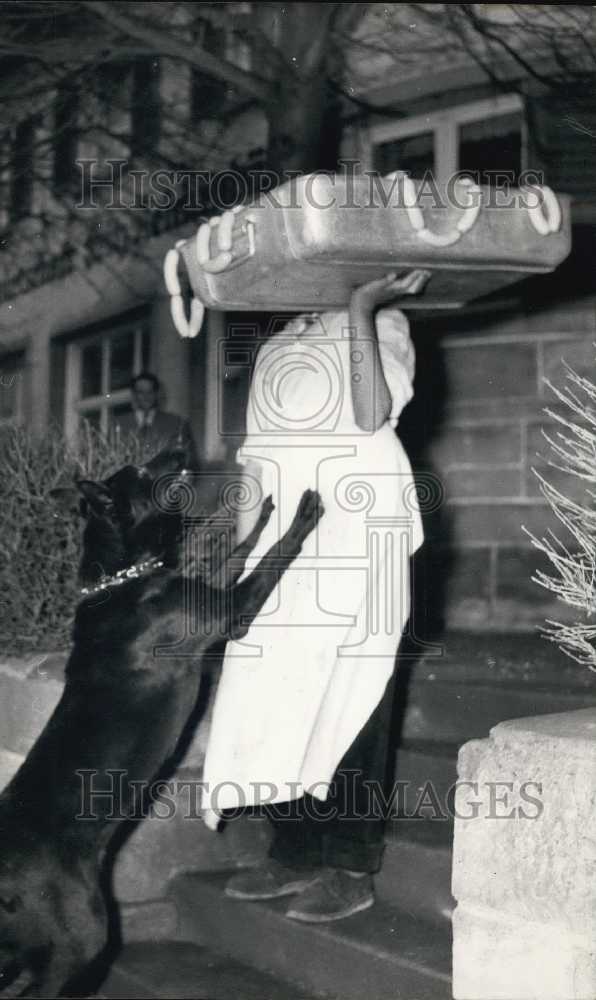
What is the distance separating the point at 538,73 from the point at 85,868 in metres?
5.16

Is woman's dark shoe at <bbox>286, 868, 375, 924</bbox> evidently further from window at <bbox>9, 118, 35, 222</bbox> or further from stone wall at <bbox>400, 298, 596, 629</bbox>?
window at <bbox>9, 118, 35, 222</bbox>

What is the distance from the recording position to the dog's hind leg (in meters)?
3.61

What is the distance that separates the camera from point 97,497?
3732 mm

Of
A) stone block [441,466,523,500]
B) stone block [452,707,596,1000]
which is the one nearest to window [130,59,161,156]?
stone block [441,466,523,500]

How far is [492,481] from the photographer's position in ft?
21.9

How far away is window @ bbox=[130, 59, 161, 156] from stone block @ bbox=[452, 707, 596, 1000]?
18.9 ft

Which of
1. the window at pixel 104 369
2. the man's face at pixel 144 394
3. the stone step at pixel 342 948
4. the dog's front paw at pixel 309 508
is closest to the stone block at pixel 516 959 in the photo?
the stone step at pixel 342 948

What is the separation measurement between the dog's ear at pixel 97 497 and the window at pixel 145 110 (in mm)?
4356

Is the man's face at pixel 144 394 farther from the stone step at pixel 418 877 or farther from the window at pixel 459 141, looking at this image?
the stone step at pixel 418 877

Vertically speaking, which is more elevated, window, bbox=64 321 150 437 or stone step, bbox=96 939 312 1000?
window, bbox=64 321 150 437

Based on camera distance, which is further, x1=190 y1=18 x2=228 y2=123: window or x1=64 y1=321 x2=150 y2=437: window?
x1=64 y1=321 x2=150 y2=437: window

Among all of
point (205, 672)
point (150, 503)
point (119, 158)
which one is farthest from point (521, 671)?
point (119, 158)

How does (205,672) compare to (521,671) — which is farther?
(521,671)

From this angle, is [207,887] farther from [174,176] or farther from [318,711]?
[174,176]
